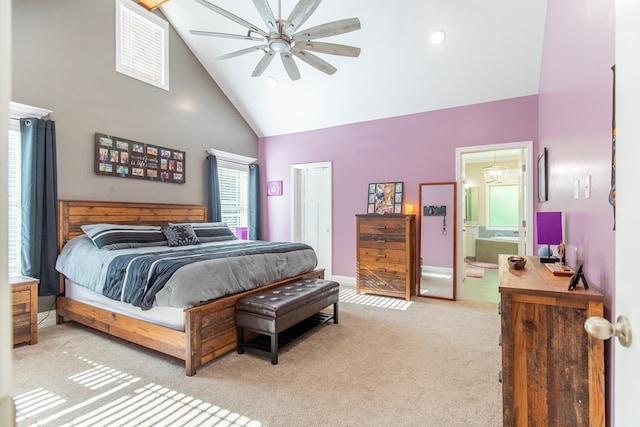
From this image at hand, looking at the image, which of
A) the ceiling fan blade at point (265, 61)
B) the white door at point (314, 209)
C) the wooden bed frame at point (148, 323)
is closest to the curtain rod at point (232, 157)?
the white door at point (314, 209)

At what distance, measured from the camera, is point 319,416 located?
1.87 m

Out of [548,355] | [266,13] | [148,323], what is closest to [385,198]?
[266,13]

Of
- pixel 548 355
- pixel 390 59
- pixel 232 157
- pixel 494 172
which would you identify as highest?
pixel 390 59

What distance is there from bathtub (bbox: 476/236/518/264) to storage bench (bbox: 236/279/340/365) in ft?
17.3

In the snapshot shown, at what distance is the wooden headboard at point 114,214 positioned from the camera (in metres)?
3.45

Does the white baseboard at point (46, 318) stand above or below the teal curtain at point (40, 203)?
below

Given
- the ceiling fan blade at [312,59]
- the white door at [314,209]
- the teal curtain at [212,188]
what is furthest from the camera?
the white door at [314,209]

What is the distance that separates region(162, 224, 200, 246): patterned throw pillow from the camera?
3823mm

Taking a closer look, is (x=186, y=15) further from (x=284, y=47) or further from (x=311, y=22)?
(x=284, y=47)

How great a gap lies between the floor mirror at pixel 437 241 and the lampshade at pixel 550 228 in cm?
227

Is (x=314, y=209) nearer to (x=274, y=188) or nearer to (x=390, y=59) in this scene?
(x=274, y=188)

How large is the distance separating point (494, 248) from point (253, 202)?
205 inches

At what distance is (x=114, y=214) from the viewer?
12.6 feet

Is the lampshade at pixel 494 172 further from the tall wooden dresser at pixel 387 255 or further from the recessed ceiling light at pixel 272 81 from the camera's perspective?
the recessed ceiling light at pixel 272 81
